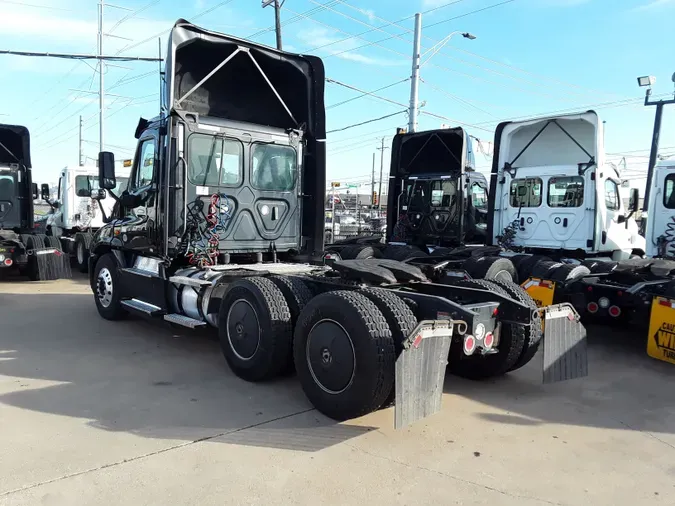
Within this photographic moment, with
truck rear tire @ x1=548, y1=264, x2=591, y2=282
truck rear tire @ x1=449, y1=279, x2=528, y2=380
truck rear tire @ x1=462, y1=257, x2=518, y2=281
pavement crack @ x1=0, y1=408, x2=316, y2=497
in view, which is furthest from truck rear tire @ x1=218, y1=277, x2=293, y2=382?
truck rear tire @ x1=548, y1=264, x2=591, y2=282

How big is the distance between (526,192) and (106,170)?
6986 millimetres

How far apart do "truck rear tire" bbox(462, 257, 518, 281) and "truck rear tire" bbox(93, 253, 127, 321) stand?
4940mm

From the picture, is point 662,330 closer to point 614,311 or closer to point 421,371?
point 614,311

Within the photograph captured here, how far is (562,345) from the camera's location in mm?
4598

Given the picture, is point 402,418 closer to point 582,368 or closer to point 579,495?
point 579,495

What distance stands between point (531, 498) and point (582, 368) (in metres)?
1.91

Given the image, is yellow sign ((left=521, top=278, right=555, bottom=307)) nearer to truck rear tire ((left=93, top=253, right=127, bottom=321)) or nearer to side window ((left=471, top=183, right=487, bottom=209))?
side window ((left=471, top=183, right=487, bottom=209))

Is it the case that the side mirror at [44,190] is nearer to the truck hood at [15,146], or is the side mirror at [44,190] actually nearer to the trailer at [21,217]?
the trailer at [21,217]

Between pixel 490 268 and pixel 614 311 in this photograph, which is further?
pixel 490 268

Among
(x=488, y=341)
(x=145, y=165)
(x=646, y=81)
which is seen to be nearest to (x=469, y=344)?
(x=488, y=341)

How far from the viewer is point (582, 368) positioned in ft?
15.6

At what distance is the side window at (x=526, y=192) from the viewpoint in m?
9.59

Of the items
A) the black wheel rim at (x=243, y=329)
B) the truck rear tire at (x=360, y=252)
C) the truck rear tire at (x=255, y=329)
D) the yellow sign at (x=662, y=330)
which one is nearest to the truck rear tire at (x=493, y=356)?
the truck rear tire at (x=255, y=329)

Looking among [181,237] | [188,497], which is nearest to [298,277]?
[181,237]
